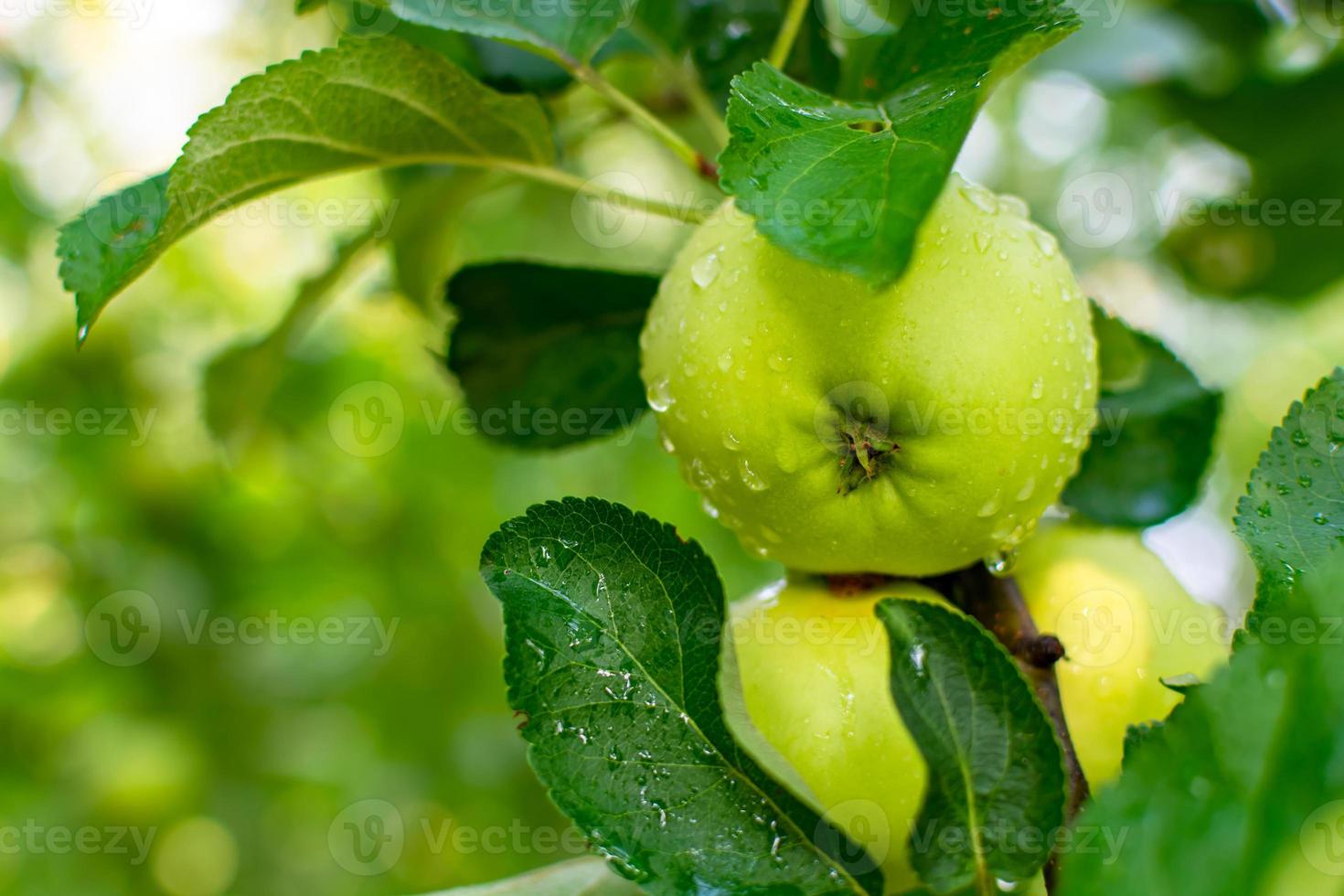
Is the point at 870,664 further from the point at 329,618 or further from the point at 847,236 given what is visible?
the point at 329,618

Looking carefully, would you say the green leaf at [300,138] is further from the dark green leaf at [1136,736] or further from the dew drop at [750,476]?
the dark green leaf at [1136,736]

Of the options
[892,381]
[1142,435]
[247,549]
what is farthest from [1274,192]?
[247,549]

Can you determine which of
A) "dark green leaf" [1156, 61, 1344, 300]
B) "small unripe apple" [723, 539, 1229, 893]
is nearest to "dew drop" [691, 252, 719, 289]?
"small unripe apple" [723, 539, 1229, 893]

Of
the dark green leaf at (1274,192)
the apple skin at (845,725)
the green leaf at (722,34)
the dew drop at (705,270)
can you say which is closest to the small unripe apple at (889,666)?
the apple skin at (845,725)

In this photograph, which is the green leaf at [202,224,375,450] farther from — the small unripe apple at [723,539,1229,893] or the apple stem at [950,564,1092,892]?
the apple stem at [950,564,1092,892]

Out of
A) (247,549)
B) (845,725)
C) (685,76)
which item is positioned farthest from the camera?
(247,549)

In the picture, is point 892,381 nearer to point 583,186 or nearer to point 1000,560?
point 1000,560

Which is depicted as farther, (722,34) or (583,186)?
(722,34)
